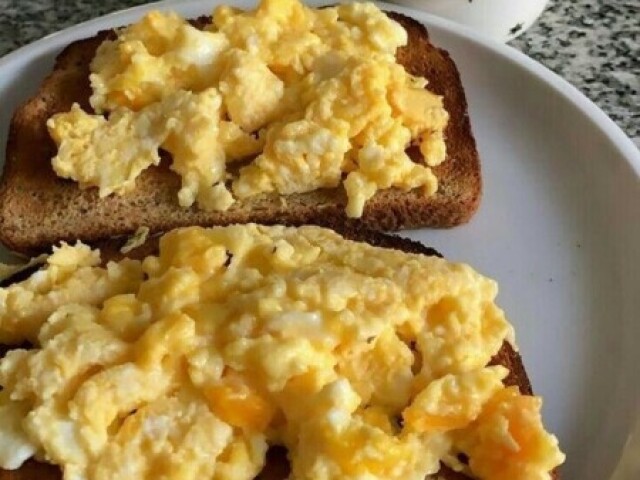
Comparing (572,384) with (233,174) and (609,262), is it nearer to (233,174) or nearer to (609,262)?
(609,262)

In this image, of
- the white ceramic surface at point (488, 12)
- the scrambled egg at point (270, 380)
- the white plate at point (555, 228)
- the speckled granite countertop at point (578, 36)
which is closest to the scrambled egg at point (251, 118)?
the white plate at point (555, 228)

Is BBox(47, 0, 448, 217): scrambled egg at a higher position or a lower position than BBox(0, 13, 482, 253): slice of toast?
higher

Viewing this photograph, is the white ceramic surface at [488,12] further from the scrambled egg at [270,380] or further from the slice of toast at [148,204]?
the scrambled egg at [270,380]

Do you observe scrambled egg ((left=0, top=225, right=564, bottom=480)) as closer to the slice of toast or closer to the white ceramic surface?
the slice of toast

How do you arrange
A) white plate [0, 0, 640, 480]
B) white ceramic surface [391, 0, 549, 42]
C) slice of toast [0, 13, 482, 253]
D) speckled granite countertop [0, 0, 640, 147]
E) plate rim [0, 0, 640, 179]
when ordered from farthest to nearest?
speckled granite countertop [0, 0, 640, 147], white ceramic surface [391, 0, 549, 42], plate rim [0, 0, 640, 179], slice of toast [0, 13, 482, 253], white plate [0, 0, 640, 480]

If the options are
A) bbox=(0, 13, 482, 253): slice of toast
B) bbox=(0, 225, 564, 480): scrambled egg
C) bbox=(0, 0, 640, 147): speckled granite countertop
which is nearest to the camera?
bbox=(0, 225, 564, 480): scrambled egg

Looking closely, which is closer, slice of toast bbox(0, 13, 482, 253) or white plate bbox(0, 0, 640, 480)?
white plate bbox(0, 0, 640, 480)

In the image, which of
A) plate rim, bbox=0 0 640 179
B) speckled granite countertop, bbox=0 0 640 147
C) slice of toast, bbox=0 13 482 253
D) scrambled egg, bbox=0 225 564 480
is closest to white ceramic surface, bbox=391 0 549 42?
plate rim, bbox=0 0 640 179
